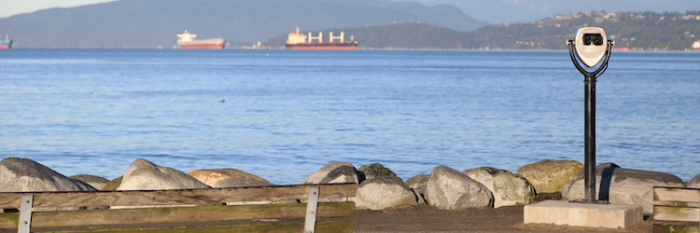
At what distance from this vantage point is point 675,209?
15.7 feet

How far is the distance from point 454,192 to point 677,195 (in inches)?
140

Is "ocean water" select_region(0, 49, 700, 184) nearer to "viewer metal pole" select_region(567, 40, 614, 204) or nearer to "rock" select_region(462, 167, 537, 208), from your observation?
"rock" select_region(462, 167, 537, 208)

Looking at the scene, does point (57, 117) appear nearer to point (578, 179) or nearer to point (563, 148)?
point (563, 148)

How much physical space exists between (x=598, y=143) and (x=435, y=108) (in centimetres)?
1114

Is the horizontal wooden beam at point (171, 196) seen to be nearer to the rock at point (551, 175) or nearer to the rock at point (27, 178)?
the rock at point (27, 178)

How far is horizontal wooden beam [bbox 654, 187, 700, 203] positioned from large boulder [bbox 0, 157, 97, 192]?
5338mm

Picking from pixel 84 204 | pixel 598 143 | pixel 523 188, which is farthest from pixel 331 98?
pixel 84 204

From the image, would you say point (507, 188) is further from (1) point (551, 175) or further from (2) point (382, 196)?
(2) point (382, 196)

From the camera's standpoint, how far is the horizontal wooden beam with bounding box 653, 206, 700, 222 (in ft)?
15.7

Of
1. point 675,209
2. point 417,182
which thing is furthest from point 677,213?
point 417,182

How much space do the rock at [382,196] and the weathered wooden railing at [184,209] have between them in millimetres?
3707

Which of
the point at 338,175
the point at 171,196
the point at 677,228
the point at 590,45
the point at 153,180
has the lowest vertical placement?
the point at 338,175

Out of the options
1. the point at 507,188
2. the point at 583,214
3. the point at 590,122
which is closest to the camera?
the point at 583,214

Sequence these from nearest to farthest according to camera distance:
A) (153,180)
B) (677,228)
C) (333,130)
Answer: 1. (677,228)
2. (153,180)
3. (333,130)
